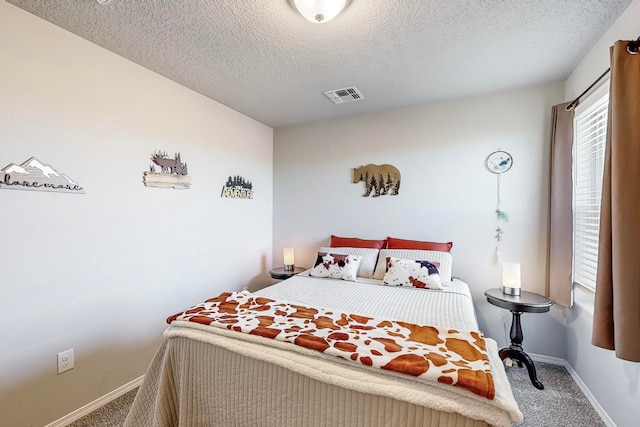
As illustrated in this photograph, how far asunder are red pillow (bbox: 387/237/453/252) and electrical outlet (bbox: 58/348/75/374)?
268 centimetres

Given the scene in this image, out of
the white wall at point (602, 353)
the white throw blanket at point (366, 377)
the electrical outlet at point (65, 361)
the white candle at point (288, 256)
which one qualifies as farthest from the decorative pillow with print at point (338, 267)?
the electrical outlet at point (65, 361)

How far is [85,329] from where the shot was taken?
186cm

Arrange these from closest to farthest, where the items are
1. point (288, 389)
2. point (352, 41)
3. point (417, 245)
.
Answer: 1. point (288, 389)
2. point (352, 41)
3. point (417, 245)

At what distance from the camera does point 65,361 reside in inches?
69.4

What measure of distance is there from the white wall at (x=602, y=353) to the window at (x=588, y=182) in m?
0.18

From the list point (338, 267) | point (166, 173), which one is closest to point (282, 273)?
point (338, 267)

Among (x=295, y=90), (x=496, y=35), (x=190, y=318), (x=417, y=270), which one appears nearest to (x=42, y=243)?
(x=190, y=318)

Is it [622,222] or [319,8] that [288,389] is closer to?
[622,222]

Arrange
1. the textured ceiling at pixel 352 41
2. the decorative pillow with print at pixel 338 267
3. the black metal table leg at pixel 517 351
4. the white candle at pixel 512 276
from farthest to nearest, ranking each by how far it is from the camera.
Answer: the decorative pillow with print at pixel 338 267 → the white candle at pixel 512 276 → the black metal table leg at pixel 517 351 → the textured ceiling at pixel 352 41

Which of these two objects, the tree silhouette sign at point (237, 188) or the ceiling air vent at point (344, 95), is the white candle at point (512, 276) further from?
the tree silhouette sign at point (237, 188)

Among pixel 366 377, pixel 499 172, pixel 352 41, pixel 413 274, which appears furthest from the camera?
pixel 499 172

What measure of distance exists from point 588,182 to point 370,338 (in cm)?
219

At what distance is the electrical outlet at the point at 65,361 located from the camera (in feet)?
5.72

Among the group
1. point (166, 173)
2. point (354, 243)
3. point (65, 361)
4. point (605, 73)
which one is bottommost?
point (65, 361)
